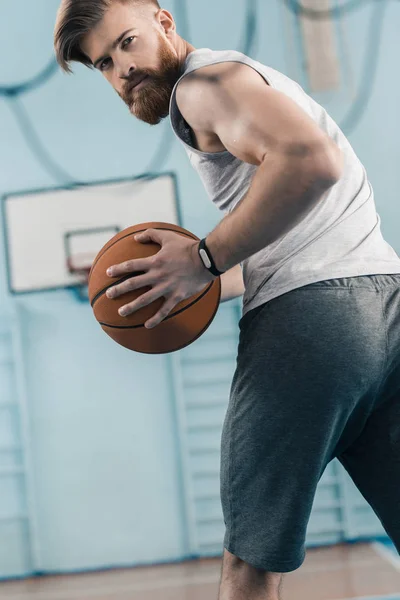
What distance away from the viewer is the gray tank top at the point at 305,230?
1.09 metres

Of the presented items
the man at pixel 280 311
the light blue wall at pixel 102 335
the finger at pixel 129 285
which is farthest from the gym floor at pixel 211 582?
the finger at pixel 129 285

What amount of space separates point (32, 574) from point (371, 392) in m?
2.83

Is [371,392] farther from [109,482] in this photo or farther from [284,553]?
[109,482]

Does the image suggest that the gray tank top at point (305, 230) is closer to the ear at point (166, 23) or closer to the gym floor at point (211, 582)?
the ear at point (166, 23)

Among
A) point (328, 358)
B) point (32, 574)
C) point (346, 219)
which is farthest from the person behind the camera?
point (32, 574)

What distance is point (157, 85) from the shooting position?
125 cm

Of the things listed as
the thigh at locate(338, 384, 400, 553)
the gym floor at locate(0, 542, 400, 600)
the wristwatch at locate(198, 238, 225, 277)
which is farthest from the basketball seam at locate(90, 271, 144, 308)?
the gym floor at locate(0, 542, 400, 600)

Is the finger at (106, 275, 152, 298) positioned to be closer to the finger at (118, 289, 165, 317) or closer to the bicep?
the finger at (118, 289, 165, 317)

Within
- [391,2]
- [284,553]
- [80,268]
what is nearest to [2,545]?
[80,268]

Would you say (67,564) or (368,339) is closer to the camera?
(368,339)

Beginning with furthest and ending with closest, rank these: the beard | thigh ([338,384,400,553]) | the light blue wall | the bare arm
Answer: the light blue wall
the beard
thigh ([338,384,400,553])
the bare arm

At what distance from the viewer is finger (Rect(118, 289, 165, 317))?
1.07 metres

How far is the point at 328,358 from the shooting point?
3.40 ft

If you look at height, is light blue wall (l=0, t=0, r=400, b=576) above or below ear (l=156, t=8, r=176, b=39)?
below
